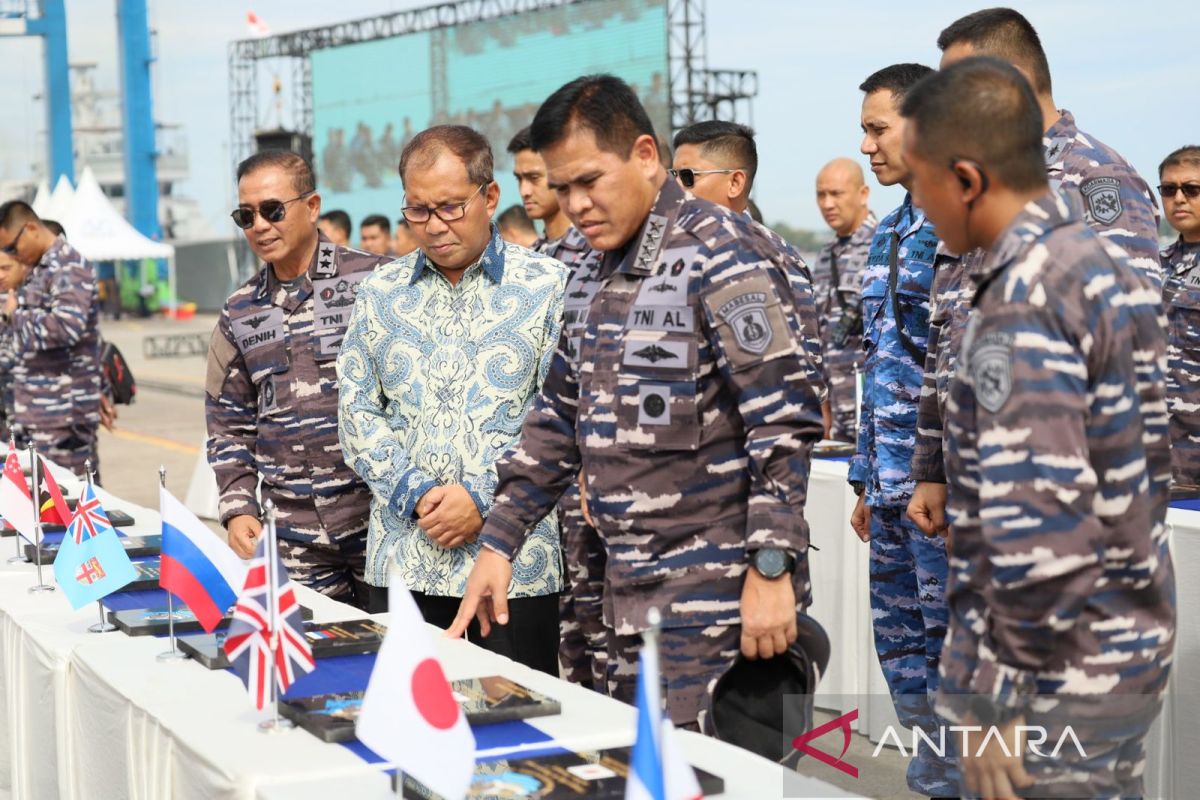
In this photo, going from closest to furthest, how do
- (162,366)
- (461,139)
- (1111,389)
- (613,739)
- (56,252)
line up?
1. (1111,389)
2. (613,739)
3. (461,139)
4. (56,252)
5. (162,366)

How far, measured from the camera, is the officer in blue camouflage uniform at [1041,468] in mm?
1822

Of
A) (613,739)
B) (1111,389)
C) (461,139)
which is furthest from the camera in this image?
(461,139)

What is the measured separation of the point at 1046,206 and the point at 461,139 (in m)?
1.76

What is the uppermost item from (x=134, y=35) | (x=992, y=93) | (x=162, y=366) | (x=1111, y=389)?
(x=134, y=35)

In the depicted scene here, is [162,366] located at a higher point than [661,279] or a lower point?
lower

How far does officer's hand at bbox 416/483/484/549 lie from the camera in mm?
3264

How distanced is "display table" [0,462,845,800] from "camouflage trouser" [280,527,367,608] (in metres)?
0.41

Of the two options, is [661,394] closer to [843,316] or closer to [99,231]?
[843,316]

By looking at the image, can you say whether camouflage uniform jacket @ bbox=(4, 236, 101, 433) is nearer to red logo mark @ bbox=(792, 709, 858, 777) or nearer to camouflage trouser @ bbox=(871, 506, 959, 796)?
red logo mark @ bbox=(792, 709, 858, 777)

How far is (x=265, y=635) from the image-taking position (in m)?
2.36

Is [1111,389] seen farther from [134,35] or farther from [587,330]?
[134,35]

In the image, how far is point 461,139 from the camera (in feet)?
11.2

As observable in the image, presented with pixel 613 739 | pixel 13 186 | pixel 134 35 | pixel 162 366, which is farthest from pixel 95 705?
pixel 13 186

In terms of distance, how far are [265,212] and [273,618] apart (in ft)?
5.73
